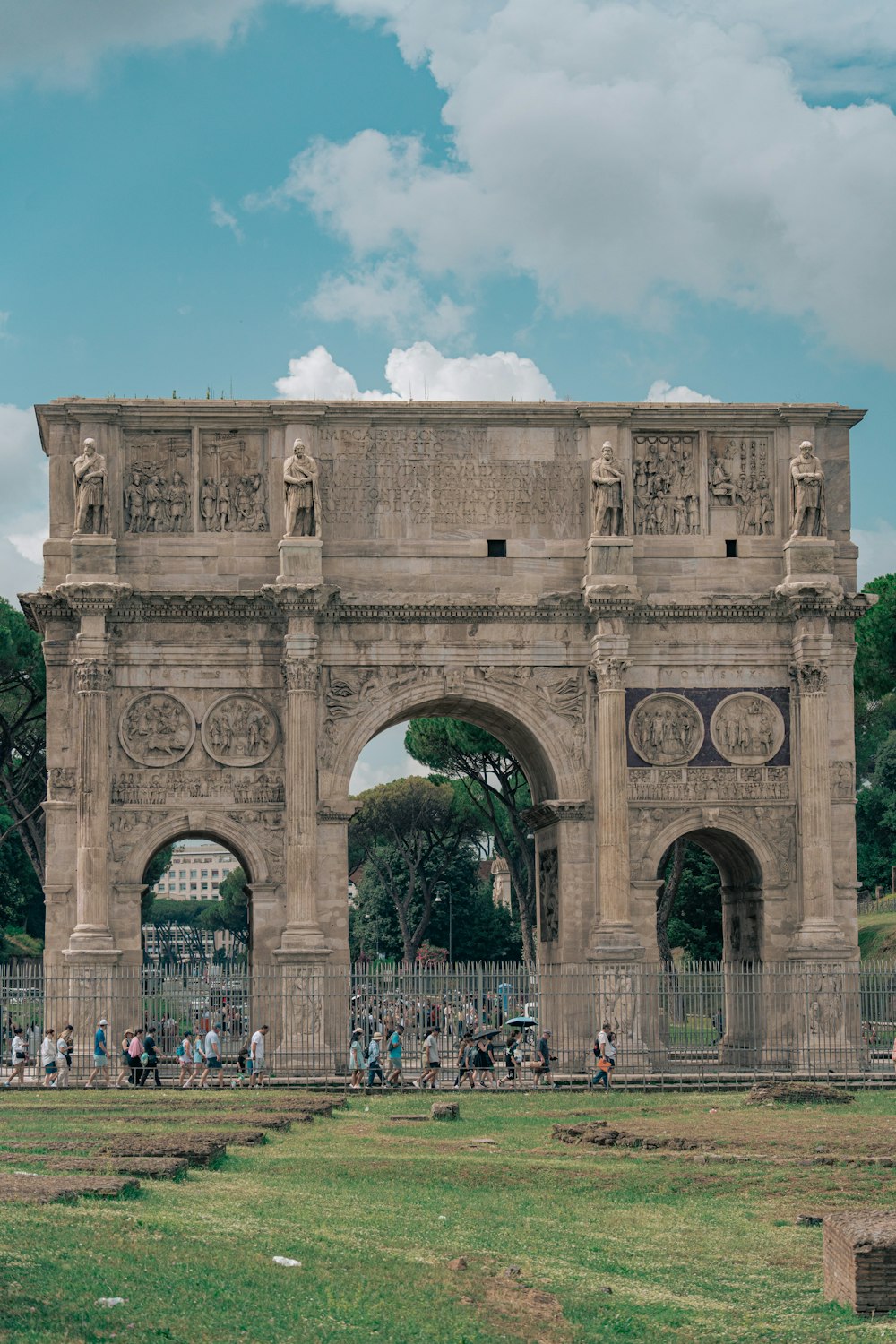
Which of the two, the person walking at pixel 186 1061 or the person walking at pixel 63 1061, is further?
the person walking at pixel 186 1061

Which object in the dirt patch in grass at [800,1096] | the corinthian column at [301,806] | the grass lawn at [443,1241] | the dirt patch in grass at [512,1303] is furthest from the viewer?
the corinthian column at [301,806]

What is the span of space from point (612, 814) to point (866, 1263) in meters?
22.1

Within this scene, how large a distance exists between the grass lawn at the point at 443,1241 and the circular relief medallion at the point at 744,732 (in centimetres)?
1169

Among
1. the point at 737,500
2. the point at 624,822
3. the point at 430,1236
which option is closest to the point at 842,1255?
the point at 430,1236

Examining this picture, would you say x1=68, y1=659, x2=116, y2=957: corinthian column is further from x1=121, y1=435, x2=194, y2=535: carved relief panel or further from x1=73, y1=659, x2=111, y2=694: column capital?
x1=121, y1=435, x2=194, y2=535: carved relief panel

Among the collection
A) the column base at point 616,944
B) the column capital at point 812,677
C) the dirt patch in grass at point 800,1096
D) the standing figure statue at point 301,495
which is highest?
the standing figure statue at point 301,495

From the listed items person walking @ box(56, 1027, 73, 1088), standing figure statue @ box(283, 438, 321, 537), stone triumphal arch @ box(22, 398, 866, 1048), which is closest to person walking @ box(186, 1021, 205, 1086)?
stone triumphal arch @ box(22, 398, 866, 1048)

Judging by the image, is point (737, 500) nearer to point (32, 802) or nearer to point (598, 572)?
point (598, 572)

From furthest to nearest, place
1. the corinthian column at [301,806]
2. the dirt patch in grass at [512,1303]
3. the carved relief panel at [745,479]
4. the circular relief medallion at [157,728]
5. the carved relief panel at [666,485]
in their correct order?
1. the carved relief panel at [745,479]
2. the carved relief panel at [666,485]
3. the circular relief medallion at [157,728]
4. the corinthian column at [301,806]
5. the dirt patch in grass at [512,1303]

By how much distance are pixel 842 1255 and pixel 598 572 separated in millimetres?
22950

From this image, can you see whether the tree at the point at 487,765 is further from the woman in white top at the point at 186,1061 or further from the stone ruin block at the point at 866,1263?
the stone ruin block at the point at 866,1263

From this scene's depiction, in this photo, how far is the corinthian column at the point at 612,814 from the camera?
→ 111 ft

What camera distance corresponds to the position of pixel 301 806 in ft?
111

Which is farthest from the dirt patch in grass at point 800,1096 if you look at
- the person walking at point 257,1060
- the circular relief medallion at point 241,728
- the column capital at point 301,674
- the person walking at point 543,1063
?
the circular relief medallion at point 241,728
